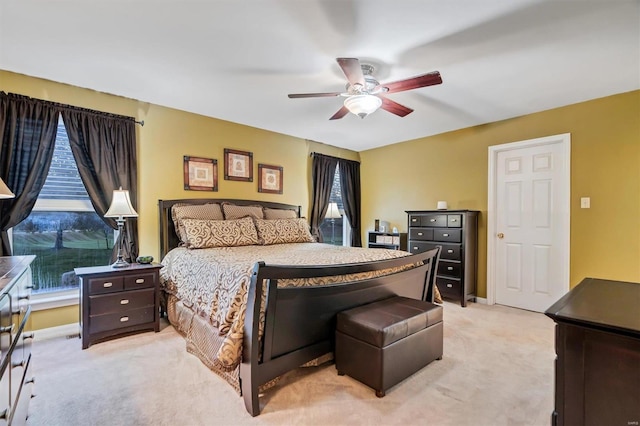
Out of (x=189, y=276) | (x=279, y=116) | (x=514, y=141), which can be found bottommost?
(x=189, y=276)

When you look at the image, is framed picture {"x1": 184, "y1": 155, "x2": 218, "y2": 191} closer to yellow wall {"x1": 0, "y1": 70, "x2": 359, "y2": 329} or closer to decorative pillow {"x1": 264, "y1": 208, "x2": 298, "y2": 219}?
yellow wall {"x1": 0, "y1": 70, "x2": 359, "y2": 329}

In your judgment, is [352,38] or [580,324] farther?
[352,38]

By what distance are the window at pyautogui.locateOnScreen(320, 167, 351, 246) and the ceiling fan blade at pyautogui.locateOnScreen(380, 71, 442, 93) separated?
3012 mm

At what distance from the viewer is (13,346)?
1279 mm

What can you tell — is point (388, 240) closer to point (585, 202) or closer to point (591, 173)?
point (585, 202)

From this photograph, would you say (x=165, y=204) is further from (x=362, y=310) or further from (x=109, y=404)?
(x=362, y=310)

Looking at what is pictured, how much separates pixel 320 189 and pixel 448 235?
2167 millimetres

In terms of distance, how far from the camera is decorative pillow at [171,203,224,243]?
136 inches

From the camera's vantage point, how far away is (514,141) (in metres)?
3.90

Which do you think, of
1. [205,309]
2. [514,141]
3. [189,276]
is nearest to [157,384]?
[205,309]

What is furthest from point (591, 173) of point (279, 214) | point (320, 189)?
point (279, 214)

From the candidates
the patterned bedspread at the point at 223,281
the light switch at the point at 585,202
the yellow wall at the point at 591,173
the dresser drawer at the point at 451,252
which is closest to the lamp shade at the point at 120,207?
the patterned bedspread at the point at 223,281

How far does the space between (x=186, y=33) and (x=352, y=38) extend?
1198 mm

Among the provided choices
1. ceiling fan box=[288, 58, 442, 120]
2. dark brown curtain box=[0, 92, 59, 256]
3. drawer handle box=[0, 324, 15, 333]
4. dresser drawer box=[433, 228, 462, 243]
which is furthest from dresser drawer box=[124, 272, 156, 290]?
dresser drawer box=[433, 228, 462, 243]
